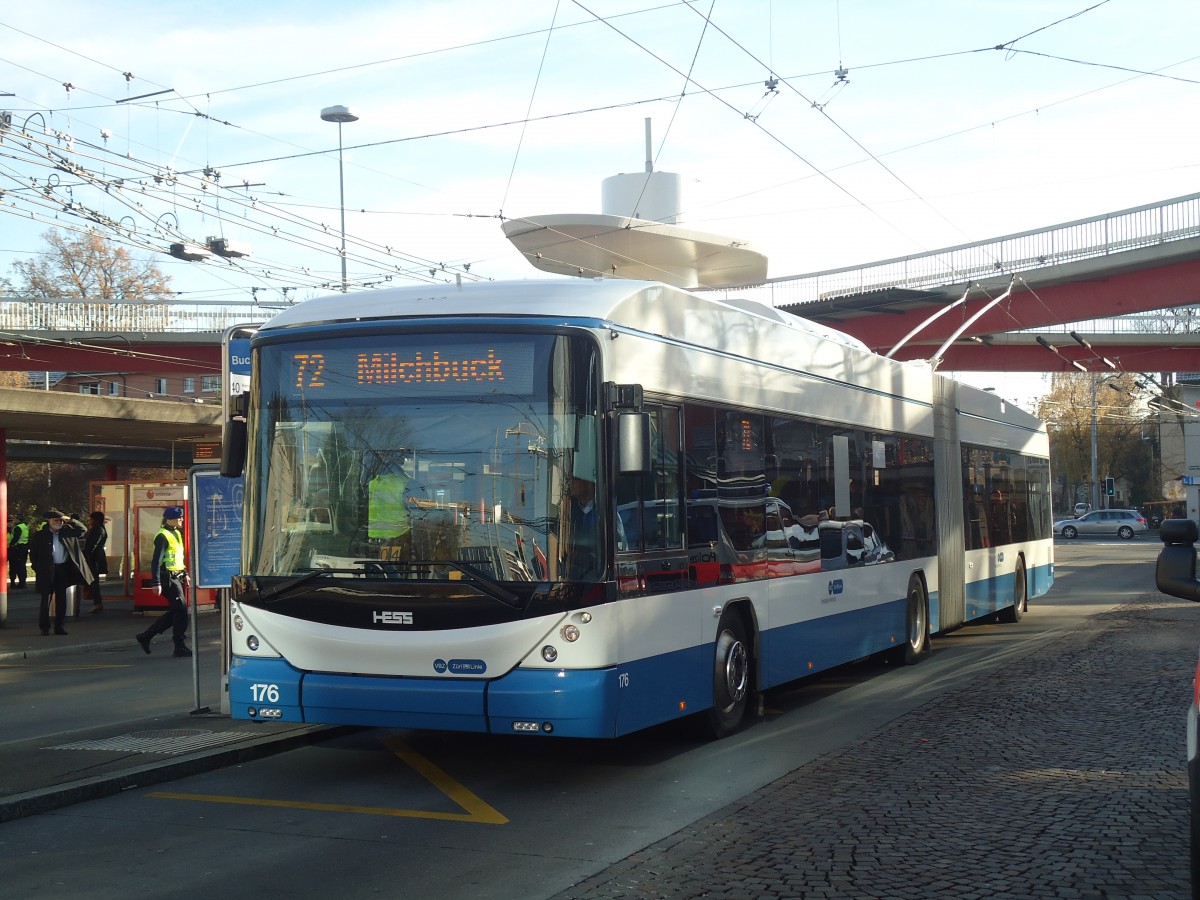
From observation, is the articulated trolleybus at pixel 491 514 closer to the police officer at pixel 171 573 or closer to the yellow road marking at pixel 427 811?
the yellow road marking at pixel 427 811

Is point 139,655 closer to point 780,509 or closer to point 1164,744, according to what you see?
point 780,509

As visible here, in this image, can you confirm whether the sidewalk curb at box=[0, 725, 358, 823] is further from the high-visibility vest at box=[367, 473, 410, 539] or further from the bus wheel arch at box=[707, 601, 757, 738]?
the bus wheel arch at box=[707, 601, 757, 738]

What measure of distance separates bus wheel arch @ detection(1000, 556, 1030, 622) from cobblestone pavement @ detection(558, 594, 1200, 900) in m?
8.72

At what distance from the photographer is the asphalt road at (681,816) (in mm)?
6074

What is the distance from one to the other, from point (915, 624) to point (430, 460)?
28.6 feet

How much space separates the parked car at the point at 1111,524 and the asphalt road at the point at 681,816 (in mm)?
58218

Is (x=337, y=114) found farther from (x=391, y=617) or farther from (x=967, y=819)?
(x=967, y=819)

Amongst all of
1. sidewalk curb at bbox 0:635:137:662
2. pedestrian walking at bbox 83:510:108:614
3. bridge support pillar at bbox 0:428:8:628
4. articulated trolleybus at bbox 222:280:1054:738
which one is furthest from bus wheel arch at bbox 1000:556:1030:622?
pedestrian walking at bbox 83:510:108:614

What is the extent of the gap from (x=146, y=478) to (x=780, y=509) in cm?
5315

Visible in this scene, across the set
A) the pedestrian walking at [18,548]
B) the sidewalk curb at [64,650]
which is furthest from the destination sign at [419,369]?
Answer: the pedestrian walking at [18,548]

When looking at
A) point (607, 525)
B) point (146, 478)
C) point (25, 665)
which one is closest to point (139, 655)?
point (25, 665)

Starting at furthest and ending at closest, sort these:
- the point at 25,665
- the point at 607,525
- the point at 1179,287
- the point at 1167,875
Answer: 1. the point at 1179,287
2. the point at 25,665
3. the point at 607,525
4. the point at 1167,875

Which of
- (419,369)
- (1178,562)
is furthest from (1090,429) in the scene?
(1178,562)

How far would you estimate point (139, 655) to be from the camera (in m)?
17.7
